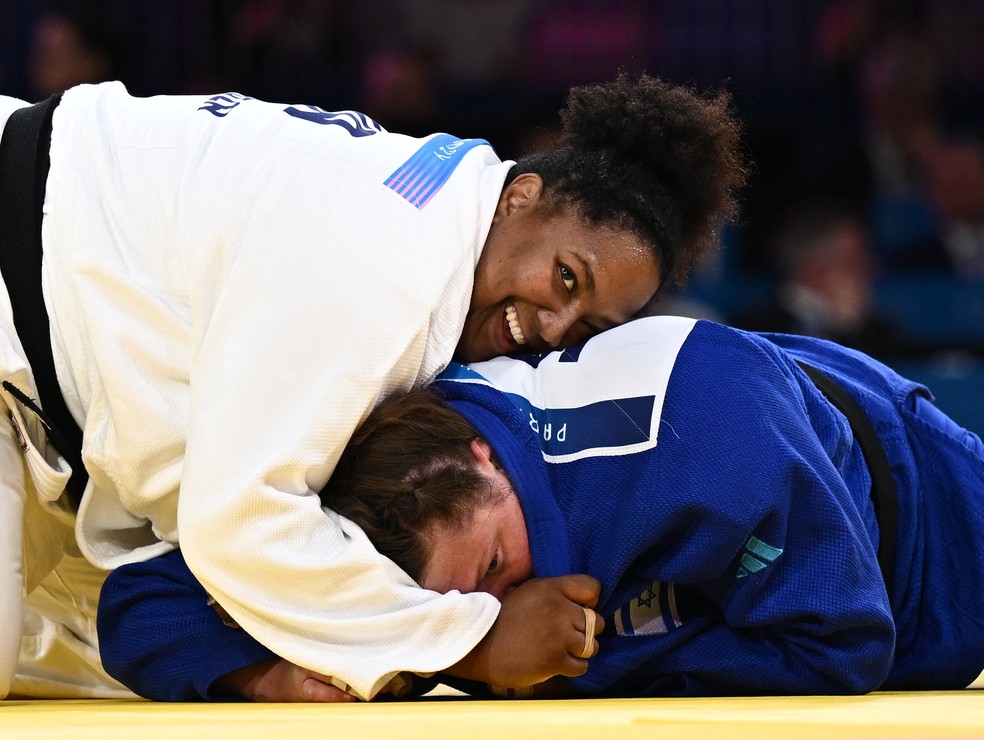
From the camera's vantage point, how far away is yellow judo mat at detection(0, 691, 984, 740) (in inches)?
48.4

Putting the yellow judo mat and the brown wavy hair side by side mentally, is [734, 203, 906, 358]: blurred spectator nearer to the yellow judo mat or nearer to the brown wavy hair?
the brown wavy hair

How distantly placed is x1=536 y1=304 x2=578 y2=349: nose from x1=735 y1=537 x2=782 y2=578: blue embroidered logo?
584mm

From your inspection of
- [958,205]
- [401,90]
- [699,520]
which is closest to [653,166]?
[699,520]

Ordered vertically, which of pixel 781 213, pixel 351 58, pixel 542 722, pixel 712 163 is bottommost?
pixel 781 213

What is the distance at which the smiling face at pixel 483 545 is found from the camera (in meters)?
1.72

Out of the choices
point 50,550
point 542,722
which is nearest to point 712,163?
point 542,722

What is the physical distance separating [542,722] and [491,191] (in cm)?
106

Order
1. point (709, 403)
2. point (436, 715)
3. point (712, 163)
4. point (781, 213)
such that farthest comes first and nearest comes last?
1. point (781, 213)
2. point (712, 163)
3. point (709, 403)
4. point (436, 715)

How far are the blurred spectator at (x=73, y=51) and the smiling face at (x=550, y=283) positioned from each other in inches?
132

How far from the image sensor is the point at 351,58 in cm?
534

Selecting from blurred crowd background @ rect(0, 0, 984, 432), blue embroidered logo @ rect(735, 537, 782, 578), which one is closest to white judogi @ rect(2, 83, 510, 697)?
blue embroidered logo @ rect(735, 537, 782, 578)

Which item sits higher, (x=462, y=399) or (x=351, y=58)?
(x=462, y=399)

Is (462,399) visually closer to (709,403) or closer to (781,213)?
(709,403)

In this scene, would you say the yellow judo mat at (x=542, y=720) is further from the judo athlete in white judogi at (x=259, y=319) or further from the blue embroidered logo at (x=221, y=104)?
the blue embroidered logo at (x=221, y=104)
